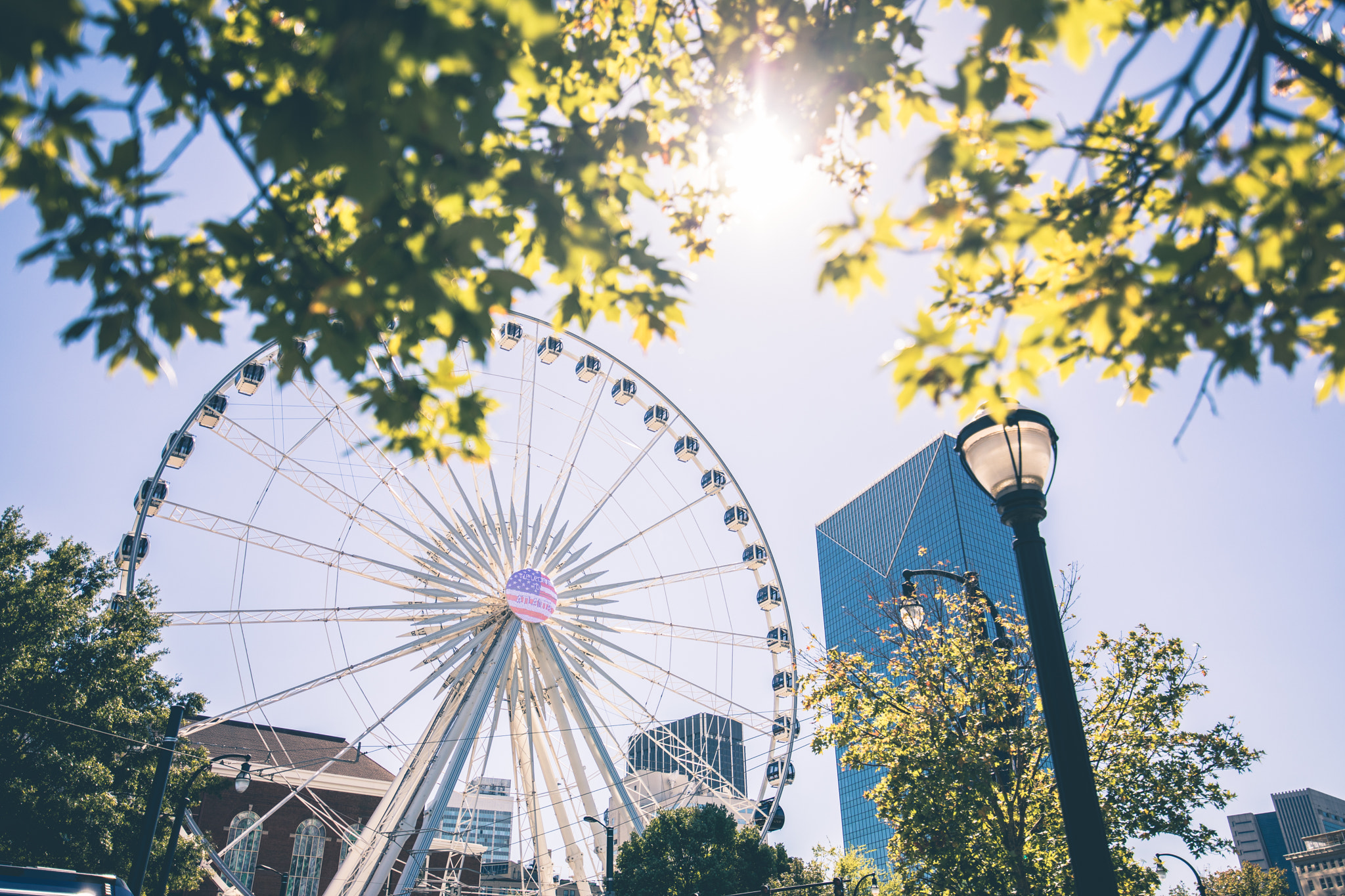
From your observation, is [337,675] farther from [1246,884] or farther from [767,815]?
[1246,884]

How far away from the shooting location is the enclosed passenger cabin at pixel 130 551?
2436cm

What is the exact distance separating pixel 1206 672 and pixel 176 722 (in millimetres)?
20449

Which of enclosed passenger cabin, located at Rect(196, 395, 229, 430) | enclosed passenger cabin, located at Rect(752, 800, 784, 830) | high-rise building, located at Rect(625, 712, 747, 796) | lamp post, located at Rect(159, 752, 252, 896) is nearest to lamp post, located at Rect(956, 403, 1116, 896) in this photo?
lamp post, located at Rect(159, 752, 252, 896)

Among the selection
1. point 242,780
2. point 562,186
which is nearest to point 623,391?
point 242,780

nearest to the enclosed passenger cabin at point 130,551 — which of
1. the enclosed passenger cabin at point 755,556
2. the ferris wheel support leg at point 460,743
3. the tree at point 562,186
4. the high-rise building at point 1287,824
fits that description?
the ferris wheel support leg at point 460,743

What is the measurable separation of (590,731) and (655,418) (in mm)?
12012

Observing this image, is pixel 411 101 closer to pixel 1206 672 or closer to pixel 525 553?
pixel 1206 672

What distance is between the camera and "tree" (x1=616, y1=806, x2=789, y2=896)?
28.2 m

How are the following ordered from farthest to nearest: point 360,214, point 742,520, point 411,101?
point 742,520
point 360,214
point 411,101

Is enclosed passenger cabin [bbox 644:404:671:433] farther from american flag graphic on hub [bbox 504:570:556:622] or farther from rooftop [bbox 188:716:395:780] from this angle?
rooftop [bbox 188:716:395:780]

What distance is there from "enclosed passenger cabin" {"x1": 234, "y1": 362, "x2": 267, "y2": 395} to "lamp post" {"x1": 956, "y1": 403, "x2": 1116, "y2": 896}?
26.1 metres

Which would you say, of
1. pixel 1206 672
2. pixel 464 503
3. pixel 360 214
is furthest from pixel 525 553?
pixel 360 214

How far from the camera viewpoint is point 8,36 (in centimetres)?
315

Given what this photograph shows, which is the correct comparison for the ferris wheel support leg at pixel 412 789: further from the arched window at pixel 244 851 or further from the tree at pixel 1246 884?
the tree at pixel 1246 884
